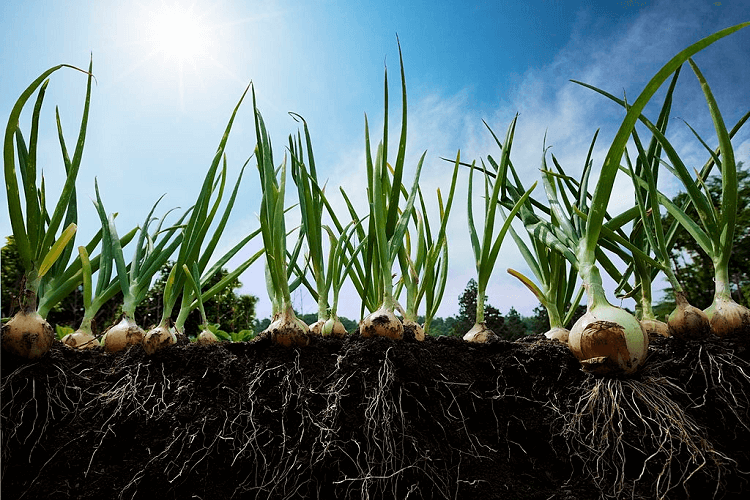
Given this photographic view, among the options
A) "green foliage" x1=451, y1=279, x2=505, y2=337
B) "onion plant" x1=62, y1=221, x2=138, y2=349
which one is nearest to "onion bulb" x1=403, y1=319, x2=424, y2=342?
"onion plant" x1=62, y1=221, x2=138, y2=349

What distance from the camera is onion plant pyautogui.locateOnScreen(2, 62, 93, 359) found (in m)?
1.12

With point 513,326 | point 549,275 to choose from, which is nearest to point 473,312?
point 513,326

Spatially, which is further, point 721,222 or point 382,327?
point 721,222

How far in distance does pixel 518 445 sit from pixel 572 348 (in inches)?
11.1

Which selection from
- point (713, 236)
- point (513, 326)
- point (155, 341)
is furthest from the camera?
point (513, 326)

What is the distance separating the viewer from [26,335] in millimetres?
1140

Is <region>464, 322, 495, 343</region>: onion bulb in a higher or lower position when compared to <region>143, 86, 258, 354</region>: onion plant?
lower

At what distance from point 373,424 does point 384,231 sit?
1.71ft

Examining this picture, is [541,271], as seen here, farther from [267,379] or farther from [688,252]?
[688,252]

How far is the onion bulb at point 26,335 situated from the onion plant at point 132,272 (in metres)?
0.19

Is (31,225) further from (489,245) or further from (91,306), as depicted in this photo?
(489,245)

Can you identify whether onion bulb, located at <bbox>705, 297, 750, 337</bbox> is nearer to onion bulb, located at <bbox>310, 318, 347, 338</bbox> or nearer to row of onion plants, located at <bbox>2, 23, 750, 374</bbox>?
row of onion plants, located at <bbox>2, 23, 750, 374</bbox>

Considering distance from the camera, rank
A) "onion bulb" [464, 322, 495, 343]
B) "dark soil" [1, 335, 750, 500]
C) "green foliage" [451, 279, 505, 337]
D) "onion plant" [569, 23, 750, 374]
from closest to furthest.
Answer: "dark soil" [1, 335, 750, 500] → "onion plant" [569, 23, 750, 374] → "onion bulb" [464, 322, 495, 343] → "green foliage" [451, 279, 505, 337]

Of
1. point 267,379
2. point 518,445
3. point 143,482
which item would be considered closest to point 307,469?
point 267,379
